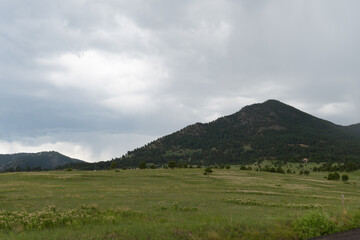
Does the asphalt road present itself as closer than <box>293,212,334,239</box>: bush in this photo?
Yes

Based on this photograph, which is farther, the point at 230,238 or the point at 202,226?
the point at 202,226

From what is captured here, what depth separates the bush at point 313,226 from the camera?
54.3ft

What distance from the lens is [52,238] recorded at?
42.8 feet

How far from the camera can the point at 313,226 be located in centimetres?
1717

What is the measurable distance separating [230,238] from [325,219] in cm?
797

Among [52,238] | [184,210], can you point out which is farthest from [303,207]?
[52,238]

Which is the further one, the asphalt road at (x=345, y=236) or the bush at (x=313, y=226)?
the bush at (x=313, y=226)

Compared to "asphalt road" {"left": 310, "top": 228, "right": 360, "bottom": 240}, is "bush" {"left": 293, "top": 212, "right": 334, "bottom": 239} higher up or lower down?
higher up

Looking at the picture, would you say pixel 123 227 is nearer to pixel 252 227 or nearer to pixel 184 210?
pixel 252 227

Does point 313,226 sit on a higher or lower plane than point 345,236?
higher

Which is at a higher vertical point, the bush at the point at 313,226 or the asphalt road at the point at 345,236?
the bush at the point at 313,226

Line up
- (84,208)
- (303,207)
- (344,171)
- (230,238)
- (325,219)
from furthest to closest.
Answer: (344,171), (303,207), (84,208), (325,219), (230,238)

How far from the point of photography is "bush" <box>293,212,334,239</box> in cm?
1655

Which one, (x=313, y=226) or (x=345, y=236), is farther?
(x=313, y=226)
